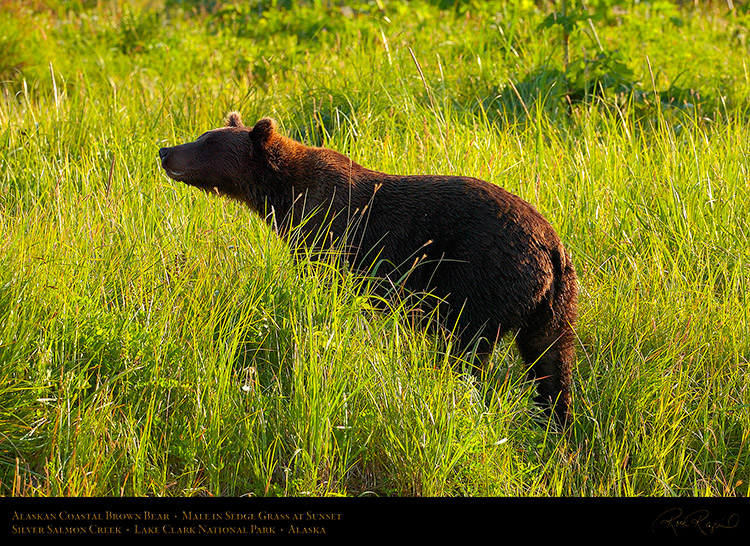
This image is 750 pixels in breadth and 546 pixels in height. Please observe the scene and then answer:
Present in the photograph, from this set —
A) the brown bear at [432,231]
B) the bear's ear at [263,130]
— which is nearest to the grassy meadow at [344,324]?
the brown bear at [432,231]

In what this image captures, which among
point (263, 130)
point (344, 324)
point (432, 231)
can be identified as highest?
point (263, 130)

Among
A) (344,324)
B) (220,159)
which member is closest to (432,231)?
(344,324)

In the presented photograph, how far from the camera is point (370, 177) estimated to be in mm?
4539

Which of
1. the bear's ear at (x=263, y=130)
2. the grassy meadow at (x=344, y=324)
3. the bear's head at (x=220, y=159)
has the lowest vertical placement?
the grassy meadow at (x=344, y=324)

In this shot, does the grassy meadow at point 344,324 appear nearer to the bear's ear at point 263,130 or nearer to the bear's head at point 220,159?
the bear's head at point 220,159

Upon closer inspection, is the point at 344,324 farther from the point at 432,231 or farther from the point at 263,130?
the point at 263,130

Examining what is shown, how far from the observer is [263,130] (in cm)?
467

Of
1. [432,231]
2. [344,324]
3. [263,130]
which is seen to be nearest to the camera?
[344,324]

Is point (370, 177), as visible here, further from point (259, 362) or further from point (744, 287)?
point (744, 287)

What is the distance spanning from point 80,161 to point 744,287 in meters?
4.13

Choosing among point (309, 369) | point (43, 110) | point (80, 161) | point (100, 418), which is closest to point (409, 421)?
point (309, 369)

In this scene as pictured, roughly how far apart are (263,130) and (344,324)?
1.50m

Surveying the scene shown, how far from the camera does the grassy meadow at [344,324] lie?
3180 millimetres

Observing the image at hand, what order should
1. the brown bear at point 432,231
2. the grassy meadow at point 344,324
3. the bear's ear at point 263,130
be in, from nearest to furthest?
1. the grassy meadow at point 344,324
2. the brown bear at point 432,231
3. the bear's ear at point 263,130
